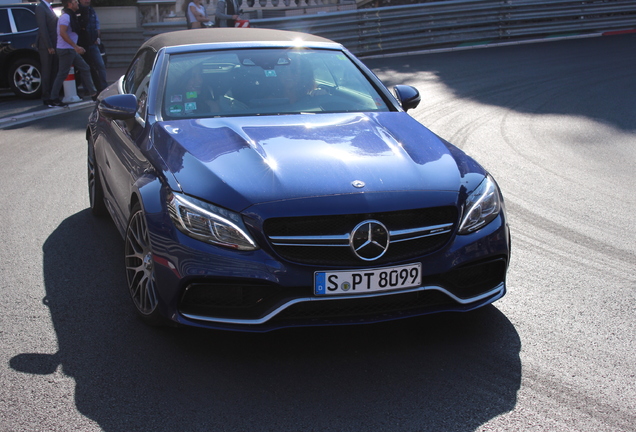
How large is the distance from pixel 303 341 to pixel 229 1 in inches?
588

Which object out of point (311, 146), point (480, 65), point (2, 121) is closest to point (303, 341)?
point (311, 146)

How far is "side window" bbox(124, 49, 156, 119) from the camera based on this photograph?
17.6 feet

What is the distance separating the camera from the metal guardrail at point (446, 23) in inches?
774

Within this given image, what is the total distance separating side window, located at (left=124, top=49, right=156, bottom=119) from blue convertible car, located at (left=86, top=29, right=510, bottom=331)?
318 mm

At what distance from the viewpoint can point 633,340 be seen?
422cm

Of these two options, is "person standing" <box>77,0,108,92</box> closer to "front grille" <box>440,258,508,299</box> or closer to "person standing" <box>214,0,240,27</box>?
"person standing" <box>214,0,240,27</box>

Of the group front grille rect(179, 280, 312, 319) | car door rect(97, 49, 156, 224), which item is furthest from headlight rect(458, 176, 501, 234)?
car door rect(97, 49, 156, 224)

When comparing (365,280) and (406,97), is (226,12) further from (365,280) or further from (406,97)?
(365,280)

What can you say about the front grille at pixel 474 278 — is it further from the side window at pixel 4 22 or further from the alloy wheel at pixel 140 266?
the side window at pixel 4 22

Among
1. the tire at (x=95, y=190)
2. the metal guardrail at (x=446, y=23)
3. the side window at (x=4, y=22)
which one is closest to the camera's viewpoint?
the tire at (x=95, y=190)

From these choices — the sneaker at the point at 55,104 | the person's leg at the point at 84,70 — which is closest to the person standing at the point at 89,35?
the person's leg at the point at 84,70

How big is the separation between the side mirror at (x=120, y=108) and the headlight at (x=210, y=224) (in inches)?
52.6

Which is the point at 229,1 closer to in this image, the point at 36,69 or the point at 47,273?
the point at 36,69

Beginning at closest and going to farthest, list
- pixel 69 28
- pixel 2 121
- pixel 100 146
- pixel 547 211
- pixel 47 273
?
pixel 47 273, pixel 100 146, pixel 547 211, pixel 2 121, pixel 69 28
